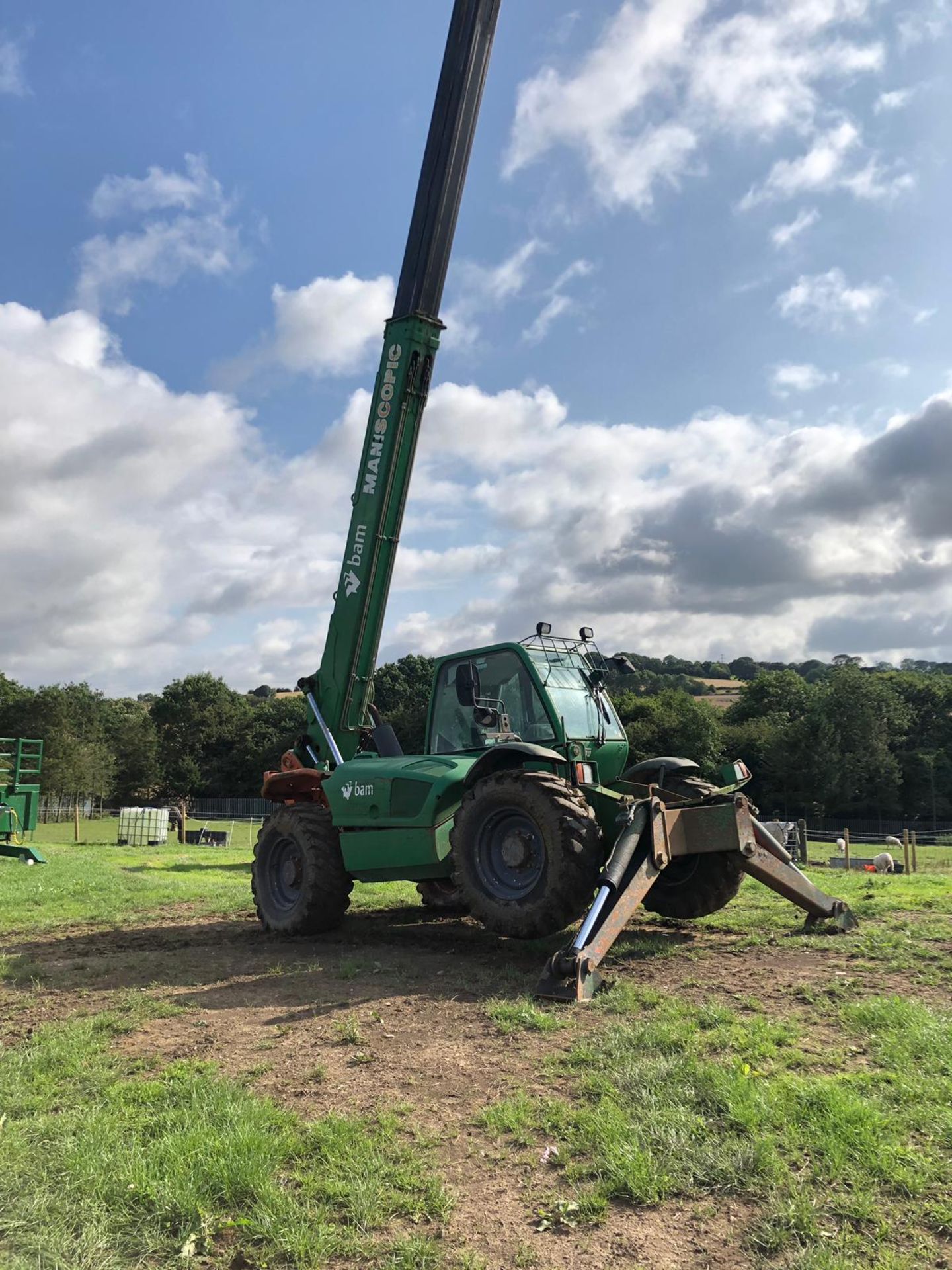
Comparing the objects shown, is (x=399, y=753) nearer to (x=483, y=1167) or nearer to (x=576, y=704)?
(x=576, y=704)

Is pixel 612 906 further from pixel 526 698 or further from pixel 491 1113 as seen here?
pixel 526 698

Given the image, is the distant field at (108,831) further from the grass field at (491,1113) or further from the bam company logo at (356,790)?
the grass field at (491,1113)

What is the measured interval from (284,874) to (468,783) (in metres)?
2.87

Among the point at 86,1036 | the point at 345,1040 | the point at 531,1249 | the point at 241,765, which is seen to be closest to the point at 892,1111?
the point at 531,1249

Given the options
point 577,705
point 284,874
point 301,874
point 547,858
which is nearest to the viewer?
point 547,858

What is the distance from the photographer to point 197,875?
18.0 metres

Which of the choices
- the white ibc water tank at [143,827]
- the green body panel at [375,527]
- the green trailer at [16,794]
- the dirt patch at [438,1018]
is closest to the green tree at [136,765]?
the white ibc water tank at [143,827]

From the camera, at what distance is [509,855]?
7.11 m

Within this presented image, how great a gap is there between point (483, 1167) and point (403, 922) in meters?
6.47

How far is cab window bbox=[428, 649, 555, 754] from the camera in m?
8.18

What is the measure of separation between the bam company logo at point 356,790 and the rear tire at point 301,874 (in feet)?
1.85

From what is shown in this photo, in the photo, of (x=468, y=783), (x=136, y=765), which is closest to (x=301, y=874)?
(x=468, y=783)

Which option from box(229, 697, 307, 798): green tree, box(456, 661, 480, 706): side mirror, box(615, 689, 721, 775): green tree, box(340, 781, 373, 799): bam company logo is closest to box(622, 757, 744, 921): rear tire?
box(456, 661, 480, 706): side mirror

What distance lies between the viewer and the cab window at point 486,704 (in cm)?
818
